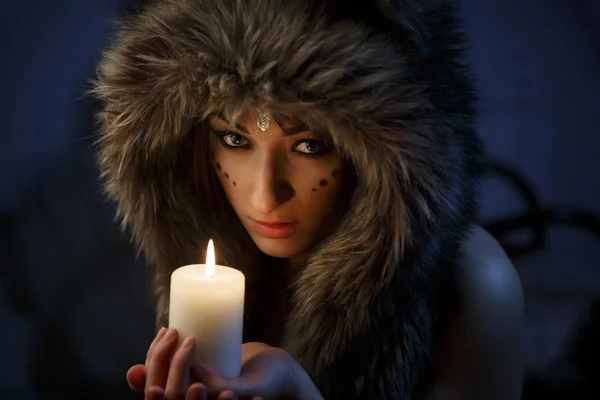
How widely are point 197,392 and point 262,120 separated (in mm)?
357

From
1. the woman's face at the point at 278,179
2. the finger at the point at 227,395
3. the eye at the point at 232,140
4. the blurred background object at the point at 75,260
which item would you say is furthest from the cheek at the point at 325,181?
the blurred background object at the point at 75,260

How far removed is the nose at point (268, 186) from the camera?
34.3 inches

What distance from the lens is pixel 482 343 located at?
0.93 meters

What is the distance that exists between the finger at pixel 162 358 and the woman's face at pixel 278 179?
0.78ft

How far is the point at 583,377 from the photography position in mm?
1588

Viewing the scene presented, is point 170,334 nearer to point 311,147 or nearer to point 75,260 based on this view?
point 311,147

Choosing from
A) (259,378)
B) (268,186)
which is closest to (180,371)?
(259,378)

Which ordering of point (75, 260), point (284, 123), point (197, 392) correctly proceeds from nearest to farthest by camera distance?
1. point (197, 392)
2. point (284, 123)
3. point (75, 260)

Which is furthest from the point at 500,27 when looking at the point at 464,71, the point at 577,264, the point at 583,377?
the point at 464,71

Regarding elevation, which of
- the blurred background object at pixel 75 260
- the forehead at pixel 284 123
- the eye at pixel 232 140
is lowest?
the blurred background object at pixel 75 260

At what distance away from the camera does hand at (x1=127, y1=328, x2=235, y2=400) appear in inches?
26.4

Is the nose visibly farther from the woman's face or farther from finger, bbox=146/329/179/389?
finger, bbox=146/329/179/389

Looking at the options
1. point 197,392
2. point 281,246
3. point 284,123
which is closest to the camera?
point 197,392

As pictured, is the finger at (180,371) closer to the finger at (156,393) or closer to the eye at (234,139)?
the finger at (156,393)
